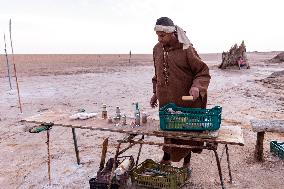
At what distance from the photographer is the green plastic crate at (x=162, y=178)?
5.21m

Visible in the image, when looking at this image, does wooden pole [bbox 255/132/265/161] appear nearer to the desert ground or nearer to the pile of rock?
the desert ground

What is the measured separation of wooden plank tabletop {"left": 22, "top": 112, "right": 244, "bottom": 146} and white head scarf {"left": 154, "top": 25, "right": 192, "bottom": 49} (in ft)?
4.12

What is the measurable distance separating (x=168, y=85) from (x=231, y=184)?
202 centimetres

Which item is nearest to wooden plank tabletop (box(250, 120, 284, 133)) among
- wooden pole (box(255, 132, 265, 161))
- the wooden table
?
wooden pole (box(255, 132, 265, 161))

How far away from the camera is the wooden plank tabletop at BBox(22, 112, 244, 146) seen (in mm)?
4379

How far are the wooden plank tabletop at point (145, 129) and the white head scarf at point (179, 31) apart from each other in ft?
4.12

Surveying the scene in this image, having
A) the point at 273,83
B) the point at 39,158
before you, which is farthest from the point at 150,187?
the point at 273,83

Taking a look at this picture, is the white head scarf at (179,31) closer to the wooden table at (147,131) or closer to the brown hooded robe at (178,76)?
the brown hooded robe at (178,76)

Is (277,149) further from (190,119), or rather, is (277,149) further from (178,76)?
(190,119)

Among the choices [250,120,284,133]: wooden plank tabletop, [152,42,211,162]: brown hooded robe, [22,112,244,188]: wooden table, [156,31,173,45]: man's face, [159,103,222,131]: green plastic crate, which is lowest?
[250,120,284,133]: wooden plank tabletop

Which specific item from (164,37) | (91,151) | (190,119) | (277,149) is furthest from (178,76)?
(91,151)

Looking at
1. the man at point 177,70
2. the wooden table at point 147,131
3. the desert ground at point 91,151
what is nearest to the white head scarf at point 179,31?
the man at point 177,70

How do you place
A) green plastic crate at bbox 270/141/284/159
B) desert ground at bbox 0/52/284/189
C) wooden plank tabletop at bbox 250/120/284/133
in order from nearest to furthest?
desert ground at bbox 0/52/284/189 → wooden plank tabletop at bbox 250/120/284/133 → green plastic crate at bbox 270/141/284/159

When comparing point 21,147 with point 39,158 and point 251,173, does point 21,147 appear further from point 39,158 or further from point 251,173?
point 251,173
